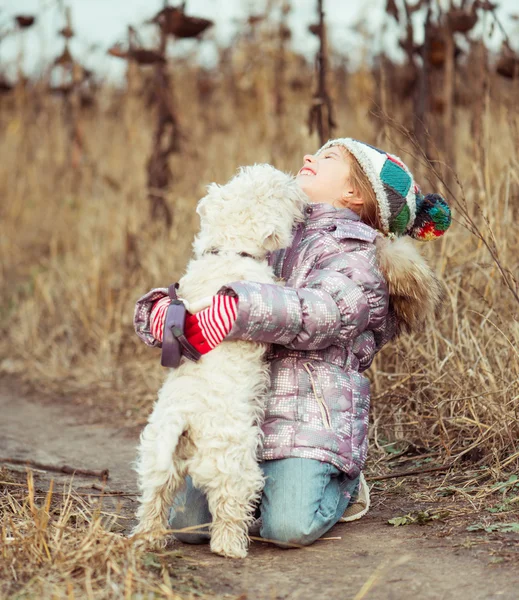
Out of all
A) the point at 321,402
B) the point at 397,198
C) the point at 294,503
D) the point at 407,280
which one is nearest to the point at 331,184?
the point at 397,198

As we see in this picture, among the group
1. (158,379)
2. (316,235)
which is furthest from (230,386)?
(158,379)

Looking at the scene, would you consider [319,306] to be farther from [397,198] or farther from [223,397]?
[397,198]

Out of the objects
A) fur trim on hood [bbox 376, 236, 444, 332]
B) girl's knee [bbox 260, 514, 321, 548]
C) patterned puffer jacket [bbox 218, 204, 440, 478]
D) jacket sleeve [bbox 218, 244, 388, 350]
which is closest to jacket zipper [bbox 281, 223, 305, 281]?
patterned puffer jacket [bbox 218, 204, 440, 478]

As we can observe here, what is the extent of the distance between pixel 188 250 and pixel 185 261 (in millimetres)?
105

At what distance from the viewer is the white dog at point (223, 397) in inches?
86.7

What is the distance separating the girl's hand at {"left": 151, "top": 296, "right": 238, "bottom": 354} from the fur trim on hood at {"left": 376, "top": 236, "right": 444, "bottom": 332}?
0.58 meters

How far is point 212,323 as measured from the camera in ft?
7.38

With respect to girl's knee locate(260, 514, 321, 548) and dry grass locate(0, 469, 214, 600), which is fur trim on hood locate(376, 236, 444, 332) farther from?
dry grass locate(0, 469, 214, 600)

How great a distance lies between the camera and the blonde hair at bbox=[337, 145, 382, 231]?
2.72 meters

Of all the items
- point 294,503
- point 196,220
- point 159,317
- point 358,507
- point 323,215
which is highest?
point 323,215

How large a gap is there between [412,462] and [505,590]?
3.87ft

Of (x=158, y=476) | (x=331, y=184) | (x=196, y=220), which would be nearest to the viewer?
(x=158, y=476)

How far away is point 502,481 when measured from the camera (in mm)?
2768

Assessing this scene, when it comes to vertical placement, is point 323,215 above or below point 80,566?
above
